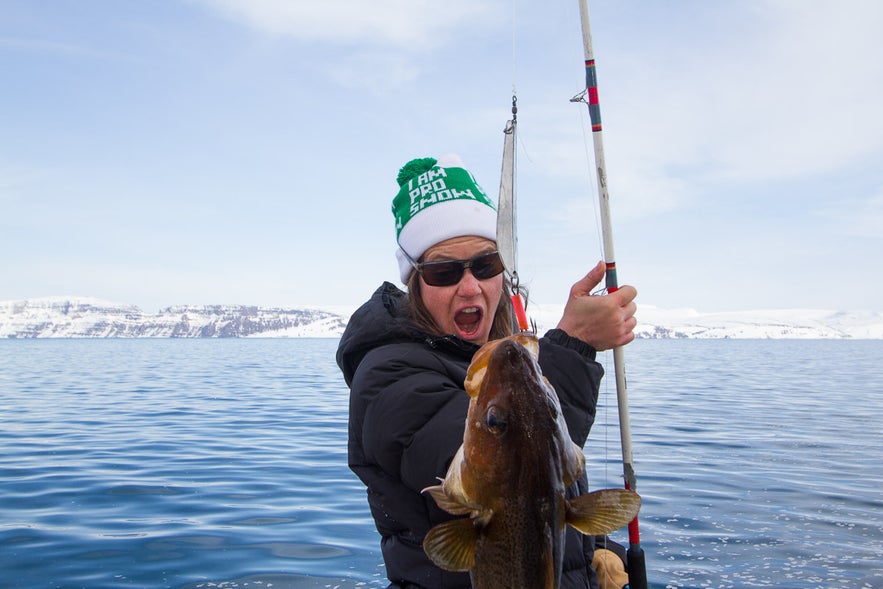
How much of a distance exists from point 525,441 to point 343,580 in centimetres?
655

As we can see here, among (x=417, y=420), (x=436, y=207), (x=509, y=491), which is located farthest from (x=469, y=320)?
(x=509, y=491)

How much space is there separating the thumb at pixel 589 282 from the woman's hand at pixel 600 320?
0.41ft

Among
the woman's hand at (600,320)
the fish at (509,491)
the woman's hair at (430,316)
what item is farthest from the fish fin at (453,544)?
the woman's hair at (430,316)

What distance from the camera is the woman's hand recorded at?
3.13 m

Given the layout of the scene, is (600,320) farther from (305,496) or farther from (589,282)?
(305,496)

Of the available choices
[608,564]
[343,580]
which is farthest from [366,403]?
[343,580]

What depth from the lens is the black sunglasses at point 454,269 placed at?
4.20 m

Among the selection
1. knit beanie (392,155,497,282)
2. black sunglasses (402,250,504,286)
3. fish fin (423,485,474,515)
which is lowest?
fish fin (423,485,474,515)

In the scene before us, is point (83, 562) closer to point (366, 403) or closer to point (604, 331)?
point (366, 403)

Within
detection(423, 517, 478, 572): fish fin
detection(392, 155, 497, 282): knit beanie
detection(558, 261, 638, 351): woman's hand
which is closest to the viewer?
detection(423, 517, 478, 572): fish fin

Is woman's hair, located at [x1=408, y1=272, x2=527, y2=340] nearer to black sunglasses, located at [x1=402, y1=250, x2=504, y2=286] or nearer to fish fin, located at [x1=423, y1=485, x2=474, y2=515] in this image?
black sunglasses, located at [x1=402, y1=250, x2=504, y2=286]

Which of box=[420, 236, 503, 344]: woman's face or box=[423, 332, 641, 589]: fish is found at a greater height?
box=[420, 236, 503, 344]: woman's face

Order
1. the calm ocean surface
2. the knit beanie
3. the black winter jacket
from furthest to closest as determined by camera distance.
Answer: the calm ocean surface → the knit beanie → the black winter jacket

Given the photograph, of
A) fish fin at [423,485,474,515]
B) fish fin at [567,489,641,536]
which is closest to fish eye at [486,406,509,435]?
fish fin at [423,485,474,515]
